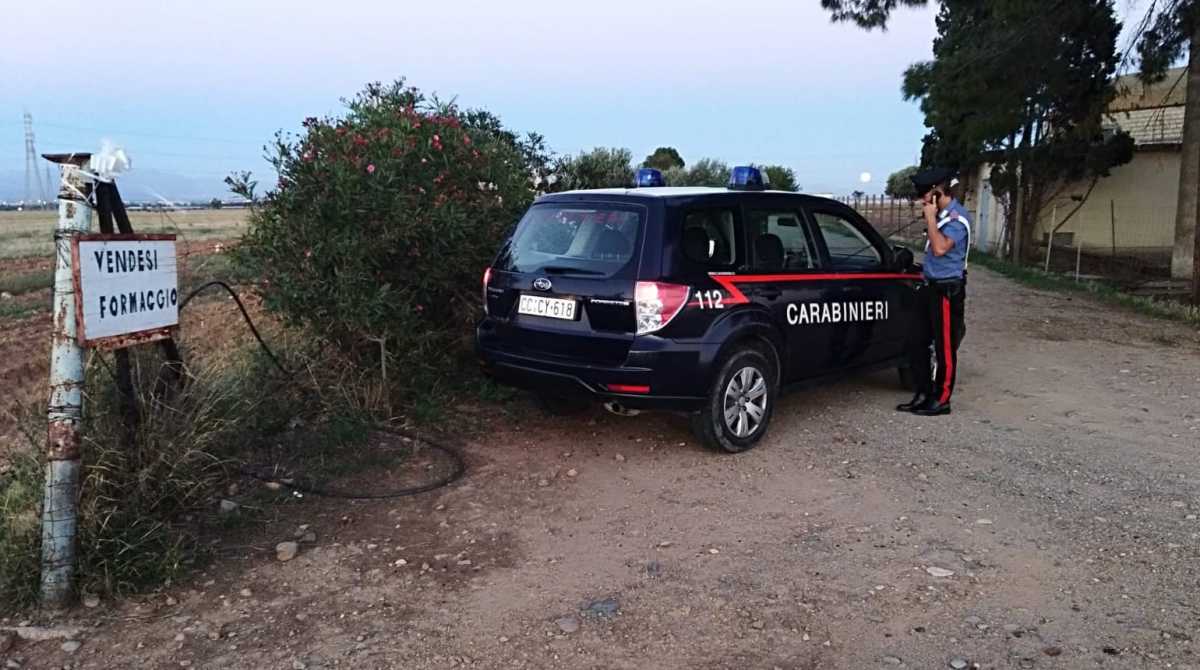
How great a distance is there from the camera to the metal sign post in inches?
138

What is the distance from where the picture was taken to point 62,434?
11.6 ft

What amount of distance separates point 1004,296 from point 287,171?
39.2 feet

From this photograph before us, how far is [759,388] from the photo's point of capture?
5613 mm

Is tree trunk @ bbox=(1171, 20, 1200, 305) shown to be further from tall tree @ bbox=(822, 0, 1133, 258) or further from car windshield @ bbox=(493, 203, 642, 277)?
car windshield @ bbox=(493, 203, 642, 277)

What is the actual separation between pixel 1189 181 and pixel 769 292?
12.4 m

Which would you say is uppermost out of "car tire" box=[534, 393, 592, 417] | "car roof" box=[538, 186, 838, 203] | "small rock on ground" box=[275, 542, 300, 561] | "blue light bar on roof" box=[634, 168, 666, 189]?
"blue light bar on roof" box=[634, 168, 666, 189]

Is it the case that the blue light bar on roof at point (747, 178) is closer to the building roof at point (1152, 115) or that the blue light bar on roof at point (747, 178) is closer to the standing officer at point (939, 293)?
the standing officer at point (939, 293)

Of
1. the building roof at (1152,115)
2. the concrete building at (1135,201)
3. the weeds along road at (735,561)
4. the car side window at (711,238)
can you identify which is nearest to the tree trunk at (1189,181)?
Result: the concrete building at (1135,201)

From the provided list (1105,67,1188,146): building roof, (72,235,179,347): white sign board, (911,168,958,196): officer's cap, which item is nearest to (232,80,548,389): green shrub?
(72,235,179,347): white sign board

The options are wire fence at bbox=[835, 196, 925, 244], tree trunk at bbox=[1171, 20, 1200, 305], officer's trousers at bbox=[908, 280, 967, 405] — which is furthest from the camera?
wire fence at bbox=[835, 196, 925, 244]

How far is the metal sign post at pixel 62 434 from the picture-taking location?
351 centimetres

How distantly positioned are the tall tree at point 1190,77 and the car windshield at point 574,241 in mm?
9749

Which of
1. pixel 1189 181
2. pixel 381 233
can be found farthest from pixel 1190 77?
pixel 381 233

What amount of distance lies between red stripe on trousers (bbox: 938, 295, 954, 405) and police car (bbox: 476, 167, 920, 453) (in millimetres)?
711
